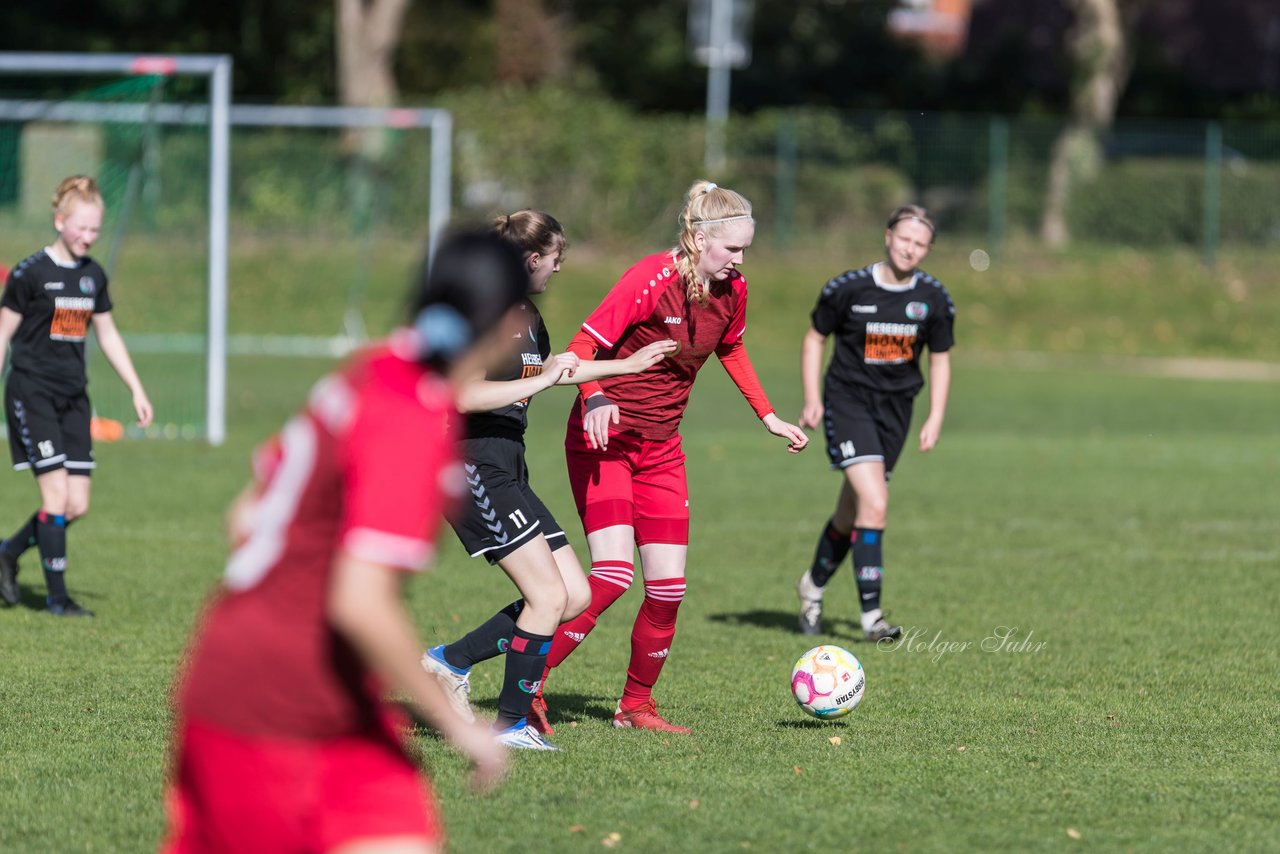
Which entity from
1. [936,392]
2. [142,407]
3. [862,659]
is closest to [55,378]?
[142,407]

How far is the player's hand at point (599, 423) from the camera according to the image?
5.98 meters

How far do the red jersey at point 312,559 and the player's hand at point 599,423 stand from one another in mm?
2878

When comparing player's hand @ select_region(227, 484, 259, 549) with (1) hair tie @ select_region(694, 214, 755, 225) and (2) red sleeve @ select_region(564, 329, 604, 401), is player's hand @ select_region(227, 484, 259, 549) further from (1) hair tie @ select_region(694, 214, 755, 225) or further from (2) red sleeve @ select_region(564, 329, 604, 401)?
(1) hair tie @ select_region(694, 214, 755, 225)

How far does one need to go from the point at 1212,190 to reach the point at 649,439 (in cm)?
2890

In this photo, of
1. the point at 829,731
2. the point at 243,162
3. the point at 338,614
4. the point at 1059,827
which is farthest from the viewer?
the point at 243,162

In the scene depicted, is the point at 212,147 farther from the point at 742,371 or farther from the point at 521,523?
the point at 521,523

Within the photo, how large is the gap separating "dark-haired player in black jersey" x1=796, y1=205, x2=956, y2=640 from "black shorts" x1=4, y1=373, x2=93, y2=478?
3.76 meters

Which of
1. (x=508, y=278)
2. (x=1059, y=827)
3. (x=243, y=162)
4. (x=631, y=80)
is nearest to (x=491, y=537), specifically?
(x=1059, y=827)

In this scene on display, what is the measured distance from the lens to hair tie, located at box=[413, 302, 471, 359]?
301cm

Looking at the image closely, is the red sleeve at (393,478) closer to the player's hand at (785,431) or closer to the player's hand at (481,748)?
the player's hand at (481,748)

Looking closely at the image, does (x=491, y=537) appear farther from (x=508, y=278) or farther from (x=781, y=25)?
(x=781, y=25)

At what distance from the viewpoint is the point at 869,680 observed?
7.53 metres

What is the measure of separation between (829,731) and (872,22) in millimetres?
41069

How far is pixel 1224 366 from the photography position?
94.1 feet
